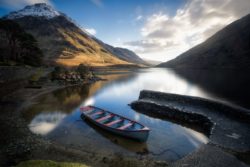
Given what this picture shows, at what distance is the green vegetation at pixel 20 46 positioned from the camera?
5100 centimetres

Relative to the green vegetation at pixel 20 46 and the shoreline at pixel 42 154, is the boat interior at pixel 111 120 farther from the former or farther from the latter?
the green vegetation at pixel 20 46

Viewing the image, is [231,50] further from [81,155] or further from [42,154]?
[42,154]

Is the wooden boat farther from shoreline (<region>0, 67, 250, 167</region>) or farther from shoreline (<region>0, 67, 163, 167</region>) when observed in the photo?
shoreline (<region>0, 67, 250, 167</region>)

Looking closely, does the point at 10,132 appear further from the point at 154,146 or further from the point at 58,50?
the point at 58,50

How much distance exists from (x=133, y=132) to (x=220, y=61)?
182 meters

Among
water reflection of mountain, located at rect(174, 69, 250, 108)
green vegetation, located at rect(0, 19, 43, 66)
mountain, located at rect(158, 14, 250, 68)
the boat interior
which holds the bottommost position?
the boat interior

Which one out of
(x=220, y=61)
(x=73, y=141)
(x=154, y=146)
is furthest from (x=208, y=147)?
(x=220, y=61)

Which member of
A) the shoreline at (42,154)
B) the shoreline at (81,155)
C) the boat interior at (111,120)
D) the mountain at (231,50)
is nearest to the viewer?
the shoreline at (81,155)

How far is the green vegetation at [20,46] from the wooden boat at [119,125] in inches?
1673

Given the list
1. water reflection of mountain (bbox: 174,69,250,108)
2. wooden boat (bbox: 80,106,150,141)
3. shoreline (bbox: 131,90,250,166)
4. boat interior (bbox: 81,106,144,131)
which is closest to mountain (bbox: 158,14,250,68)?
water reflection of mountain (bbox: 174,69,250,108)

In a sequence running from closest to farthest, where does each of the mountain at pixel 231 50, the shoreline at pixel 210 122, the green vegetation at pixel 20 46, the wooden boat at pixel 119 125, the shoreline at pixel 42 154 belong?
the shoreline at pixel 42 154
the shoreline at pixel 210 122
the wooden boat at pixel 119 125
the green vegetation at pixel 20 46
the mountain at pixel 231 50

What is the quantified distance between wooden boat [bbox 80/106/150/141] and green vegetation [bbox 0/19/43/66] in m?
42.5

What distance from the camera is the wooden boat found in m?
14.2

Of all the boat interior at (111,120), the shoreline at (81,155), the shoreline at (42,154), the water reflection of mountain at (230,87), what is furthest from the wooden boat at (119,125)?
the water reflection of mountain at (230,87)
